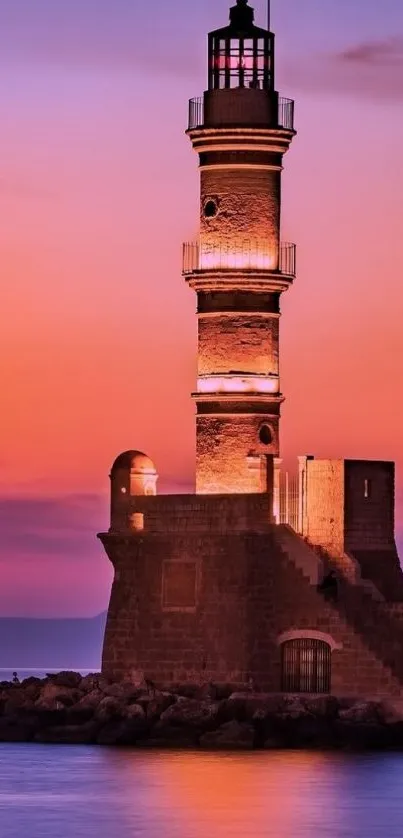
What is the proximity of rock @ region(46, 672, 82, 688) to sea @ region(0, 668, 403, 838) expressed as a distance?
1.74 metres

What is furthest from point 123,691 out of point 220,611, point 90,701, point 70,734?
point 220,611

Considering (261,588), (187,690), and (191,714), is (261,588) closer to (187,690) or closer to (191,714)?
(187,690)

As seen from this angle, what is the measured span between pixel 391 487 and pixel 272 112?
342 inches

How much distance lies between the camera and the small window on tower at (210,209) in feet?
255

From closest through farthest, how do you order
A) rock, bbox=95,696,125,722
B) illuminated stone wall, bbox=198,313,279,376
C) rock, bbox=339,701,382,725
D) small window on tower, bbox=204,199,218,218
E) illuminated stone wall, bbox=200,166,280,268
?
rock, bbox=339,701,382,725 < rock, bbox=95,696,125,722 < illuminated stone wall, bbox=198,313,279,376 < illuminated stone wall, bbox=200,166,280,268 < small window on tower, bbox=204,199,218,218

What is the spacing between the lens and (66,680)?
78500mm

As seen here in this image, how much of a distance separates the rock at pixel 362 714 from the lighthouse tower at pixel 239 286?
5795mm

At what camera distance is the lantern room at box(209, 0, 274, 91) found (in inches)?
3086

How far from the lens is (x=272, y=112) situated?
78125 millimetres

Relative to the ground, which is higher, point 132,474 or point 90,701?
point 132,474

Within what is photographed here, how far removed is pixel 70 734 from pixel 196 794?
8.47m

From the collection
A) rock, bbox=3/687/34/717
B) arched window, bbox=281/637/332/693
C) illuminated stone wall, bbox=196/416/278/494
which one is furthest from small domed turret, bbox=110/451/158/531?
arched window, bbox=281/637/332/693

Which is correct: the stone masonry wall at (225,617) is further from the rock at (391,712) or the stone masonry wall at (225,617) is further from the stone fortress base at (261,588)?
the rock at (391,712)

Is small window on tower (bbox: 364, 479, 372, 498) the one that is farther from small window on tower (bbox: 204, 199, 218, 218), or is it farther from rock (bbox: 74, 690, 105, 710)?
rock (bbox: 74, 690, 105, 710)
